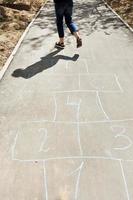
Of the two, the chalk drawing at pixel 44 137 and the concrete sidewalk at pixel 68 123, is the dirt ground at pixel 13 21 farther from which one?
the chalk drawing at pixel 44 137

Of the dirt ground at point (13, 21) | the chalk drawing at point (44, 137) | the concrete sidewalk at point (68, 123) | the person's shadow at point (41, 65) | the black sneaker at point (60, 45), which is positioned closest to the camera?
the concrete sidewalk at point (68, 123)

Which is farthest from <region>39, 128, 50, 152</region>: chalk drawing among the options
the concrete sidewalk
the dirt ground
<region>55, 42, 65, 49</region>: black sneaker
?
<region>55, 42, 65, 49</region>: black sneaker

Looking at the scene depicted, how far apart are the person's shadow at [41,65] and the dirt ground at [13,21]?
0.65 meters

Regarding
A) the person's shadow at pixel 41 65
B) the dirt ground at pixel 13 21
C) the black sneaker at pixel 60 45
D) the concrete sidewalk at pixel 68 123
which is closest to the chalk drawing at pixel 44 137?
the concrete sidewalk at pixel 68 123

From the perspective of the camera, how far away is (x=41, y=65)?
9.12m

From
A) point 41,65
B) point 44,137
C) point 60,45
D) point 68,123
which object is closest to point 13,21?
point 60,45

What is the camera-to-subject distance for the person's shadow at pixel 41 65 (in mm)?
8531

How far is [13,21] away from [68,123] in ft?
25.6

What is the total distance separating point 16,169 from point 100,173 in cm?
109

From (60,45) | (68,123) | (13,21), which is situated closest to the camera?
(68,123)

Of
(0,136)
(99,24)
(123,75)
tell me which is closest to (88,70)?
(123,75)

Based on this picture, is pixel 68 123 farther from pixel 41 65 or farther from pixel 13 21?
pixel 13 21

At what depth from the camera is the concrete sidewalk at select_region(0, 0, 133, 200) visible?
4.87m

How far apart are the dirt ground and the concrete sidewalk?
1.30 ft
